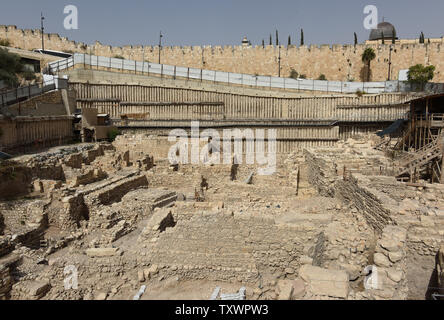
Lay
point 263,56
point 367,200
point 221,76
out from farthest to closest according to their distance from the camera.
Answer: point 263,56, point 221,76, point 367,200

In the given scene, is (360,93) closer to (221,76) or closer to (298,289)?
(221,76)

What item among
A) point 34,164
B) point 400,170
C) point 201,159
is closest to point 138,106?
point 201,159

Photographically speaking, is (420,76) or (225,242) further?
(420,76)

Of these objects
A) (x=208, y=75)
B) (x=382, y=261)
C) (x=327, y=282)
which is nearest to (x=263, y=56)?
(x=208, y=75)

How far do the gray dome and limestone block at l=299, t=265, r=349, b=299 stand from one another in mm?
40838

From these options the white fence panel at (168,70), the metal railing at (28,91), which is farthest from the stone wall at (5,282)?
the white fence panel at (168,70)

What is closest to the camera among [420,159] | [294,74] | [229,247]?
A: [229,247]

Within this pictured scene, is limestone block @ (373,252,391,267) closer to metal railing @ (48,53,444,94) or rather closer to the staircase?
the staircase

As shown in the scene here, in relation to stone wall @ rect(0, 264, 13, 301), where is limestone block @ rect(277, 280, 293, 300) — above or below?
above

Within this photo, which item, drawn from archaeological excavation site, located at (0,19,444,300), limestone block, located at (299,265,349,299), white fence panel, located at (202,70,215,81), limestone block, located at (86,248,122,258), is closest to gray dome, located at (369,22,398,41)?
archaeological excavation site, located at (0,19,444,300)

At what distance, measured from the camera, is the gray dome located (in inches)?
1555

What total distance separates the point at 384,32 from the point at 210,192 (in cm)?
3694

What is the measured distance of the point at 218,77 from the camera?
86.7 ft

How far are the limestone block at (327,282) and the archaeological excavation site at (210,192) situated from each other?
0.03 meters
